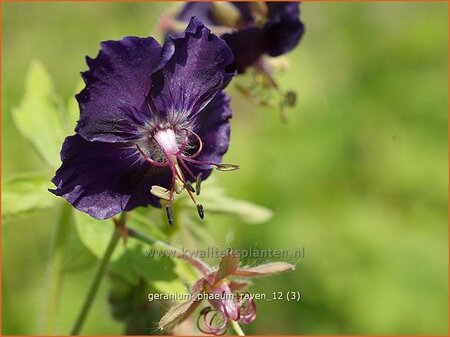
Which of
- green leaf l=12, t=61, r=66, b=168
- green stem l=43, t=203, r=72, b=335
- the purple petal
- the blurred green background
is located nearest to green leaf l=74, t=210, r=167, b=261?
green stem l=43, t=203, r=72, b=335

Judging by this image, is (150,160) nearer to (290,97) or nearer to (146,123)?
(146,123)

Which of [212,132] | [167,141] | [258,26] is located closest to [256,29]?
[258,26]

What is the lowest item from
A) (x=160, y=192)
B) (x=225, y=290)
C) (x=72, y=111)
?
(x=225, y=290)

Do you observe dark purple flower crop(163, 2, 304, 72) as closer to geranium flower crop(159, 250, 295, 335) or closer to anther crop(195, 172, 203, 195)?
anther crop(195, 172, 203, 195)

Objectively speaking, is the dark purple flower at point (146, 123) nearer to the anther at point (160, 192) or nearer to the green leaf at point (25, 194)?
the anther at point (160, 192)

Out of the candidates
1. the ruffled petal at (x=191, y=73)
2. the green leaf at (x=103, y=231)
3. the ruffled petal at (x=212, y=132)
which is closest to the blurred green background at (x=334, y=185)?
the green leaf at (x=103, y=231)
